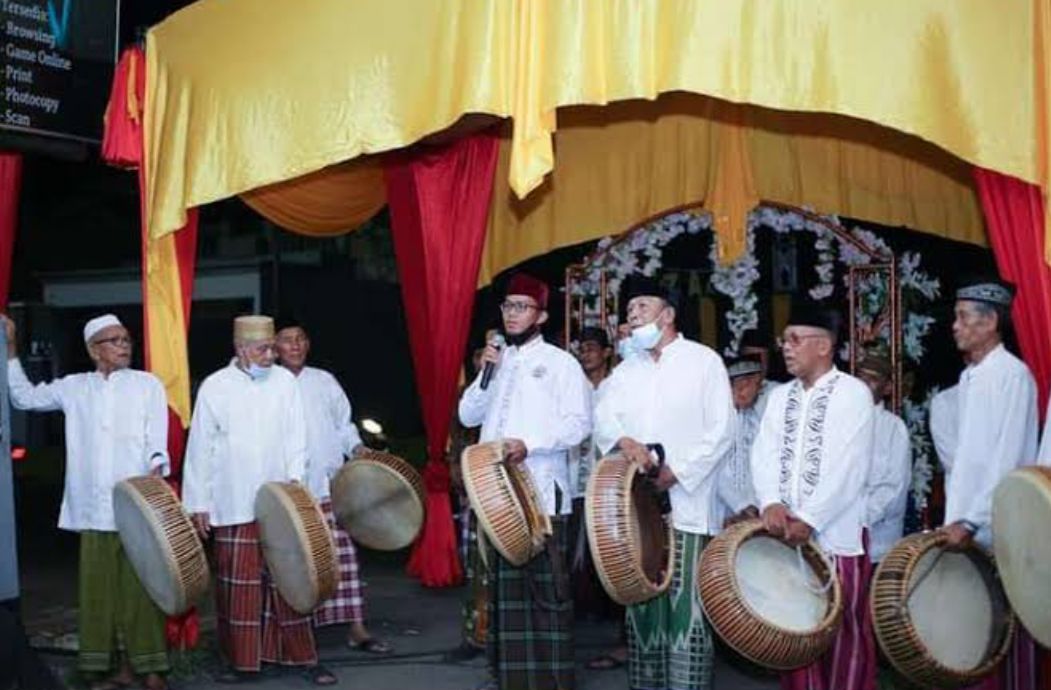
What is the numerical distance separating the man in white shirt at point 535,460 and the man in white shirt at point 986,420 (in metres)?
1.51

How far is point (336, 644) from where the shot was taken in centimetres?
662

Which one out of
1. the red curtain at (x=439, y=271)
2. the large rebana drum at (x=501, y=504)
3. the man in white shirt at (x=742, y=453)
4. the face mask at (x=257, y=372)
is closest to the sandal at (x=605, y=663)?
the man in white shirt at (x=742, y=453)

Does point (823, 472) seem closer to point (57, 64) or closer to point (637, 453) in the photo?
point (637, 453)

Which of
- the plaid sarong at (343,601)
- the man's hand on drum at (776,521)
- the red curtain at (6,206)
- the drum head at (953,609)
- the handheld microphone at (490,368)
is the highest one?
the red curtain at (6,206)

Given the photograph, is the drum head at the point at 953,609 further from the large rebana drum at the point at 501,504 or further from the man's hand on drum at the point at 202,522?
the man's hand on drum at the point at 202,522

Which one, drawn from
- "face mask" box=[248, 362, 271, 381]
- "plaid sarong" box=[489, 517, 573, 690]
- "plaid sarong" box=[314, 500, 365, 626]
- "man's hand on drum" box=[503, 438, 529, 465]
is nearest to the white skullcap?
"face mask" box=[248, 362, 271, 381]

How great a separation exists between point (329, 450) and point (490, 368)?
1.41m

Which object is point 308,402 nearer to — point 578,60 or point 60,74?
point 60,74

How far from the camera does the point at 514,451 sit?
516 centimetres

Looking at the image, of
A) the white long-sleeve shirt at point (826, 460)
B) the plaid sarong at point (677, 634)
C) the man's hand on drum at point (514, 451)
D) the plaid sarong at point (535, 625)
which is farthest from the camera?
the plaid sarong at point (535, 625)

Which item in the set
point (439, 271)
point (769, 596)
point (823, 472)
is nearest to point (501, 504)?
point (769, 596)

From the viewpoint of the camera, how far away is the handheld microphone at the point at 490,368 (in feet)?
18.4

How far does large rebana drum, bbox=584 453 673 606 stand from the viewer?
4562 millimetres

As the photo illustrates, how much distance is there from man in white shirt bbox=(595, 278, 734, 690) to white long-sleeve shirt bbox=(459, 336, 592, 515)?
273 millimetres
